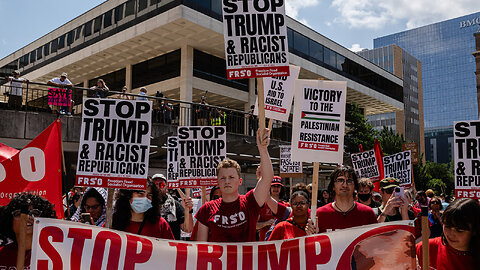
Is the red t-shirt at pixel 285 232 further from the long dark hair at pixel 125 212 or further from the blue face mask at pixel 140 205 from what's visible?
the blue face mask at pixel 140 205

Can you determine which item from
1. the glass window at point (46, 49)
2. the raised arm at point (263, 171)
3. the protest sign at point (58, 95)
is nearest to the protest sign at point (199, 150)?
the raised arm at point (263, 171)

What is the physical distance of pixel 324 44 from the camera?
37.0 metres

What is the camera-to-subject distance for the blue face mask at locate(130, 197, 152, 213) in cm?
470

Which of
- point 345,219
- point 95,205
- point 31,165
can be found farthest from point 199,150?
point 345,219

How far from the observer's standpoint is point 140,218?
4.72 m

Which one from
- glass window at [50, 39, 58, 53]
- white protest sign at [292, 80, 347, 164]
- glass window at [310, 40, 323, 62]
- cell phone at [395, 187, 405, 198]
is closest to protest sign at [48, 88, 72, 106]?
white protest sign at [292, 80, 347, 164]

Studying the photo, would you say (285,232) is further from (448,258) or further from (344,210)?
(448,258)

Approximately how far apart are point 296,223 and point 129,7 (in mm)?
25644

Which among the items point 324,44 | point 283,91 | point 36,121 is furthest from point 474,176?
point 324,44

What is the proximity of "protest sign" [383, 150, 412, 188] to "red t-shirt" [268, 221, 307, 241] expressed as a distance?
20.0ft

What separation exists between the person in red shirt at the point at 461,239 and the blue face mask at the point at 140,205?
→ 9.14 feet

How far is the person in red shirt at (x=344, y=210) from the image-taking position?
4.47m

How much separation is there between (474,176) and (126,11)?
2496cm

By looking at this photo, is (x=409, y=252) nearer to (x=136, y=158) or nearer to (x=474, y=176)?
(x=136, y=158)
